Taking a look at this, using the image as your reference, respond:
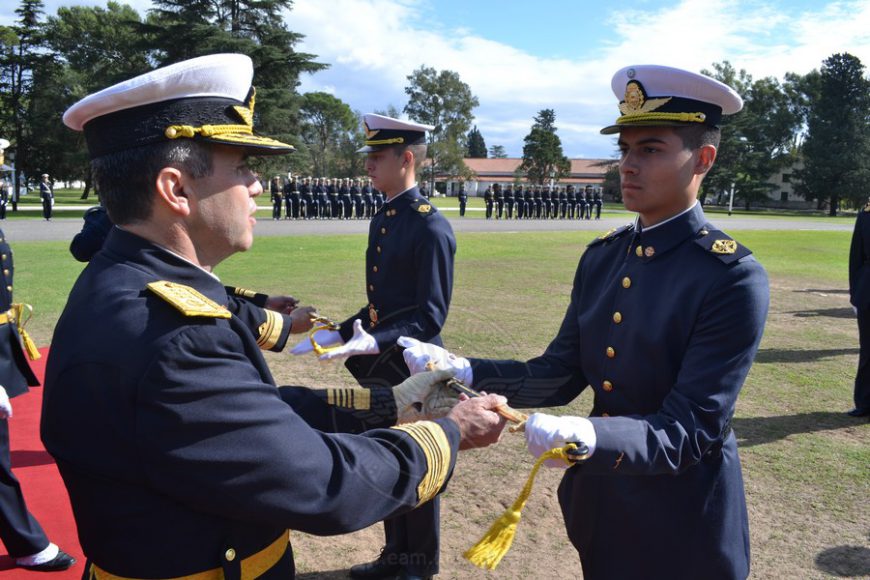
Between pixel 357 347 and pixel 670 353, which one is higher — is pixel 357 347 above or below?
below

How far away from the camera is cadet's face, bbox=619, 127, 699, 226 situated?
2295 millimetres

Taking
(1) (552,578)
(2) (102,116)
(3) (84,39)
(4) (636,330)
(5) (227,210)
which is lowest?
(1) (552,578)

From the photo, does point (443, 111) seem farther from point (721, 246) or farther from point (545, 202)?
point (721, 246)

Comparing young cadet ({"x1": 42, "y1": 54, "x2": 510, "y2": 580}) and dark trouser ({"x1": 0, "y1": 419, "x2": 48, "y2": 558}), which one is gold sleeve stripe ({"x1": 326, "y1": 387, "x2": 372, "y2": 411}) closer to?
young cadet ({"x1": 42, "y1": 54, "x2": 510, "y2": 580})

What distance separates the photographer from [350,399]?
2.48 meters

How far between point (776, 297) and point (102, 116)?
544 inches

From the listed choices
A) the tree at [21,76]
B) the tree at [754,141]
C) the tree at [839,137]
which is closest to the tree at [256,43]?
the tree at [21,76]

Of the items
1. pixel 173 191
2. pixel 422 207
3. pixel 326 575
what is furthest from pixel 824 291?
pixel 173 191

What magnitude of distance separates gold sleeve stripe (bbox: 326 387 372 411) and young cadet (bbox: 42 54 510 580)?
0.62 meters

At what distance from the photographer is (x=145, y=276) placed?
161 centimetres

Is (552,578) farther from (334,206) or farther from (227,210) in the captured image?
(334,206)

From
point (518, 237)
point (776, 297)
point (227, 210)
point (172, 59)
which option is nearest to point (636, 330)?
point (227, 210)

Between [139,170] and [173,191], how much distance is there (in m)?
0.10

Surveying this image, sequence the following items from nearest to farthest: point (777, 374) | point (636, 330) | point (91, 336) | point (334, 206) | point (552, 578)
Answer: point (91, 336), point (636, 330), point (552, 578), point (777, 374), point (334, 206)
